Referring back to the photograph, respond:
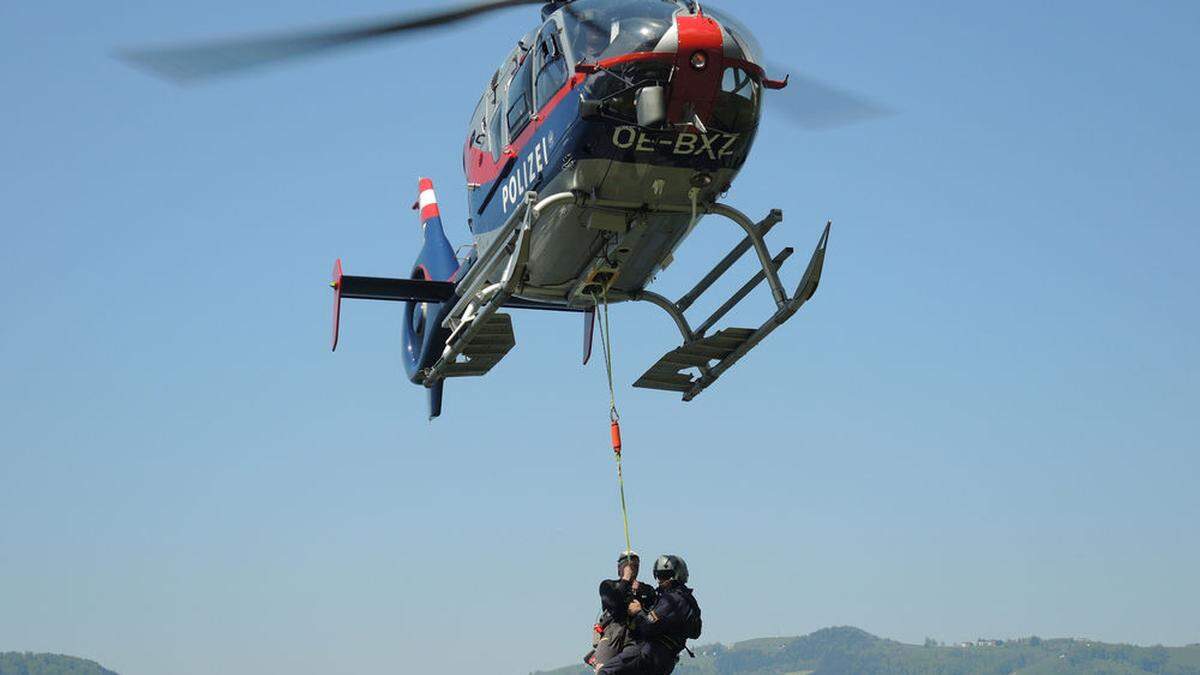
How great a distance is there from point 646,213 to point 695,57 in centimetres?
224

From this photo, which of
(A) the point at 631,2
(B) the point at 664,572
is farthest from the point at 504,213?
(B) the point at 664,572

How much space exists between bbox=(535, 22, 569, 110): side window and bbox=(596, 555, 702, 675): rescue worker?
21.1ft

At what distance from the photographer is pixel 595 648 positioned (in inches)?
589

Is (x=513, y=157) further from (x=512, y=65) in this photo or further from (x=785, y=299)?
(x=785, y=299)

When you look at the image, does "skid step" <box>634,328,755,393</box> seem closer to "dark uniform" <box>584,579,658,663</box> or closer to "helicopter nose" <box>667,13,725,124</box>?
"helicopter nose" <box>667,13,725,124</box>

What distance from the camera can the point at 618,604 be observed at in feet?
47.4

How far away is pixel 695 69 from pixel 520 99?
2.98 metres

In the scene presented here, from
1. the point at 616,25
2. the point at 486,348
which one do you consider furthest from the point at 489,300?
the point at 616,25

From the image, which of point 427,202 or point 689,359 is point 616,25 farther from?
point 427,202

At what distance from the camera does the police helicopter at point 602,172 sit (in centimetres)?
1772

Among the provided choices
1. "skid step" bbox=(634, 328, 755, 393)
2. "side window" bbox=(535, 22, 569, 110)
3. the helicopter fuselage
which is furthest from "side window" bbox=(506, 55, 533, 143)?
"skid step" bbox=(634, 328, 755, 393)

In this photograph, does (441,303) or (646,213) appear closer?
(646,213)

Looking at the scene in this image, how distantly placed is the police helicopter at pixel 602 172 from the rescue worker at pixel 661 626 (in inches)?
213

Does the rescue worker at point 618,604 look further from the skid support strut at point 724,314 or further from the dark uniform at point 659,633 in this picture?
→ the skid support strut at point 724,314
